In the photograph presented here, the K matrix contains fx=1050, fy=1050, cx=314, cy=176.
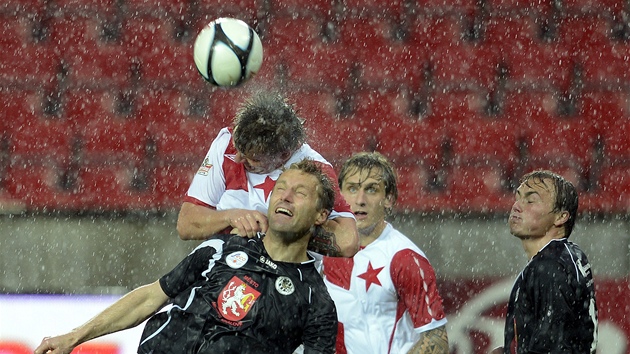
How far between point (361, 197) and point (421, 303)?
0.60 metres

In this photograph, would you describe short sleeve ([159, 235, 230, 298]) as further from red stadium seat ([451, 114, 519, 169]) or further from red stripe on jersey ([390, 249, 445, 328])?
red stadium seat ([451, 114, 519, 169])

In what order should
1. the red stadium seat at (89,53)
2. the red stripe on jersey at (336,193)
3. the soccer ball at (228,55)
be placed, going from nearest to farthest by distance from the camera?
the red stripe on jersey at (336,193) → the soccer ball at (228,55) → the red stadium seat at (89,53)

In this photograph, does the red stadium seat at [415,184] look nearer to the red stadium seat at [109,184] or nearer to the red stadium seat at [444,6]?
the red stadium seat at [444,6]

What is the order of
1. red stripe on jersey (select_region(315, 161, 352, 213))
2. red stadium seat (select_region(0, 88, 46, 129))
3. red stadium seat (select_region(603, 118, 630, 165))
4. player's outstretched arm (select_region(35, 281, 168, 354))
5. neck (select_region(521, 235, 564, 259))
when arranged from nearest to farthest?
player's outstretched arm (select_region(35, 281, 168, 354))
red stripe on jersey (select_region(315, 161, 352, 213))
neck (select_region(521, 235, 564, 259))
red stadium seat (select_region(603, 118, 630, 165))
red stadium seat (select_region(0, 88, 46, 129))

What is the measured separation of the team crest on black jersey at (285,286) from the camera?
375 centimetres

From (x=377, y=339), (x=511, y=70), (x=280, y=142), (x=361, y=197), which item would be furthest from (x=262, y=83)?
(x=280, y=142)

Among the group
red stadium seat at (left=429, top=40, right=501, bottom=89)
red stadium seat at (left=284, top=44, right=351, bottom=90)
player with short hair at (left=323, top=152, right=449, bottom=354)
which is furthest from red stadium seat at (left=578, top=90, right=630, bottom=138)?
player with short hair at (left=323, top=152, right=449, bottom=354)

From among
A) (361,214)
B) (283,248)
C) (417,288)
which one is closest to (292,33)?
(361,214)

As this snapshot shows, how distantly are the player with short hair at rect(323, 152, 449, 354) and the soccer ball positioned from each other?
1009mm

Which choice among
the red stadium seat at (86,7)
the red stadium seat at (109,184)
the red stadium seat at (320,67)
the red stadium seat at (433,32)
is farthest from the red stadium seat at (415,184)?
the red stadium seat at (86,7)

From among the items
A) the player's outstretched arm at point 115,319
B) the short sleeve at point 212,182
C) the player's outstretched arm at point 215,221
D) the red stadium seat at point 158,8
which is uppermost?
the red stadium seat at point 158,8

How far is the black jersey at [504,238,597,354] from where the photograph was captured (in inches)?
167

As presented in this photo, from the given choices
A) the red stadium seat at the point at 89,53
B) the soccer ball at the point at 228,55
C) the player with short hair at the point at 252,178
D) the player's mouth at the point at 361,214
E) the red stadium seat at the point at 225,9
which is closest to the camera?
the player with short hair at the point at 252,178

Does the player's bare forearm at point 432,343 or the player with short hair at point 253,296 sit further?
the player's bare forearm at point 432,343
